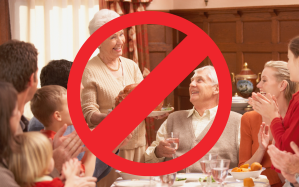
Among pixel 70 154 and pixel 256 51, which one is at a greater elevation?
pixel 256 51

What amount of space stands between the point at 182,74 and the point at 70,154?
22.0 inches

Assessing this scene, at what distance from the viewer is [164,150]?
2178 millimetres

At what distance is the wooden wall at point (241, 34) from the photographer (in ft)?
14.0

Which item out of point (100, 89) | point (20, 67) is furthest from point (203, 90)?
point (20, 67)

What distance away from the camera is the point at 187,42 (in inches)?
55.9

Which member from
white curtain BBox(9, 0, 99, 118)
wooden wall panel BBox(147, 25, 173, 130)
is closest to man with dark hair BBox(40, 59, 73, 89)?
white curtain BBox(9, 0, 99, 118)

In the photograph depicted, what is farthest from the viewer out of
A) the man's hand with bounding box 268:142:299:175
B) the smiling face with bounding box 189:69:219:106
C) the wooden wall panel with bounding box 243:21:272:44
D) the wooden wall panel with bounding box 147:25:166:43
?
the wooden wall panel with bounding box 147:25:166:43

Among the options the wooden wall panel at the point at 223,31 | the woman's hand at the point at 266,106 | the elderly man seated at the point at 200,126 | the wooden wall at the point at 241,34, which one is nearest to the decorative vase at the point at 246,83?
the wooden wall at the point at 241,34

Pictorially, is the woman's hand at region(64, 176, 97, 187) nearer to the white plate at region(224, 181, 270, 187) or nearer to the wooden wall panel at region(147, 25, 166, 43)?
the white plate at region(224, 181, 270, 187)

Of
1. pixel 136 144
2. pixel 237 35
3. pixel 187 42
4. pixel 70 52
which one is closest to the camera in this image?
pixel 187 42

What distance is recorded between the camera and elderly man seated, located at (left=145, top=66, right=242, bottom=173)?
2.31 metres

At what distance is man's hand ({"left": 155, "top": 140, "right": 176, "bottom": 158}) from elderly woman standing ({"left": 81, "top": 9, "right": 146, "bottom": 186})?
19cm

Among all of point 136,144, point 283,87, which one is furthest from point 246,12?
point 136,144

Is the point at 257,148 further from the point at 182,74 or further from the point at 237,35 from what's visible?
the point at 237,35
